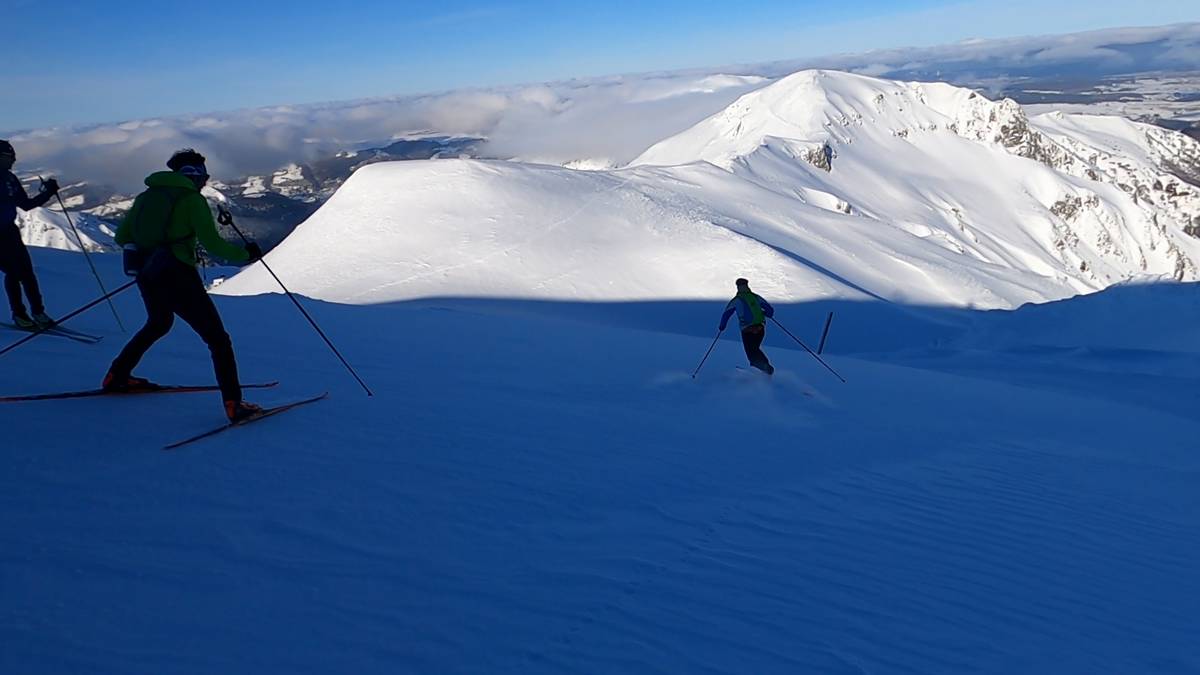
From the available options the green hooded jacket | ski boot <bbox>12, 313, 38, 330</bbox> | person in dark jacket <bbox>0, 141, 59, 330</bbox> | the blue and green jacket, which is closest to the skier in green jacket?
the green hooded jacket

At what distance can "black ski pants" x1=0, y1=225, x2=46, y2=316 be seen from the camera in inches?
298

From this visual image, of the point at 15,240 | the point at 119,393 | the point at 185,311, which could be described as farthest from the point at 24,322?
the point at 185,311

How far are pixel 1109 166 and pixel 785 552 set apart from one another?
775 ft

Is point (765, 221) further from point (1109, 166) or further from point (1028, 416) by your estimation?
point (1109, 166)

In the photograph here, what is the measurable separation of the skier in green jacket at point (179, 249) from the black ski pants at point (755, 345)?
20.8 feet

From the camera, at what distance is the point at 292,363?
8.25 m

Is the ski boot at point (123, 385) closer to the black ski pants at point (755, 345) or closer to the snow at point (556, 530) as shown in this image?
the snow at point (556, 530)

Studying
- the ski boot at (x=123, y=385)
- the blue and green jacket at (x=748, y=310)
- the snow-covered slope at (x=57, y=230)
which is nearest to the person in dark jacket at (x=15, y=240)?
the ski boot at (x=123, y=385)

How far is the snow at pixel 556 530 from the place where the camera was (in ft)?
11.1

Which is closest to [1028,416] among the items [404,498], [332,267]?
[404,498]

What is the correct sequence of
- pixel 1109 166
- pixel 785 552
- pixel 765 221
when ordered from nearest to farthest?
1. pixel 785 552
2. pixel 765 221
3. pixel 1109 166

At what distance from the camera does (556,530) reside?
15.1 ft

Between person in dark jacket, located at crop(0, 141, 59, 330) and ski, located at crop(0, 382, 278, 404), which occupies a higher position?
person in dark jacket, located at crop(0, 141, 59, 330)

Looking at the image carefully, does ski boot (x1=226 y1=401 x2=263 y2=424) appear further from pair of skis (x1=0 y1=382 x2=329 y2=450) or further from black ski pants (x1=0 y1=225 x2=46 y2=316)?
black ski pants (x1=0 y1=225 x2=46 y2=316)
